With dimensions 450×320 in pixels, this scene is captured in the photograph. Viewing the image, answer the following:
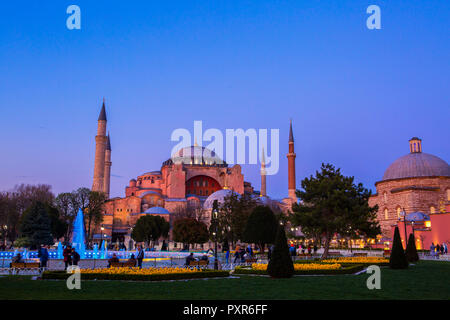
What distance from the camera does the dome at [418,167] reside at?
130 feet

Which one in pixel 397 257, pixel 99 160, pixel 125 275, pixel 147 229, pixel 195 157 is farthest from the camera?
pixel 195 157

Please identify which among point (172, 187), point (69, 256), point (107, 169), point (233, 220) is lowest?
point (69, 256)

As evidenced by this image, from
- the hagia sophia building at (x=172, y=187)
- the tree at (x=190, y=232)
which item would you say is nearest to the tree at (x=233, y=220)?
the tree at (x=190, y=232)

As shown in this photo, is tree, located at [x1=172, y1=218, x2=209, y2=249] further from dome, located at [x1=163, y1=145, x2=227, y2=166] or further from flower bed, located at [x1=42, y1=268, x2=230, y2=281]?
dome, located at [x1=163, y1=145, x2=227, y2=166]

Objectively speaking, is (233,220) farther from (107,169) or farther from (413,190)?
(107,169)

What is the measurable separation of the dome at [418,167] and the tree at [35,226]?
104ft

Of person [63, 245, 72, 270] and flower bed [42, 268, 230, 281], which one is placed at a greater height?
person [63, 245, 72, 270]

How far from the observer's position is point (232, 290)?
29.1 feet

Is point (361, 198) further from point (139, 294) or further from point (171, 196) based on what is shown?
point (171, 196)

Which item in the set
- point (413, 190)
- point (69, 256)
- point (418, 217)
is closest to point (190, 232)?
point (418, 217)

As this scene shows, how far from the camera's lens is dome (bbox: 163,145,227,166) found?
69569 millimetres

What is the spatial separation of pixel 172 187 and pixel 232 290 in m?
52.8

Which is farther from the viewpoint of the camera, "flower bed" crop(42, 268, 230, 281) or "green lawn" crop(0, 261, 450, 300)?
"flower bed" crop(42, 268, 230, 281)

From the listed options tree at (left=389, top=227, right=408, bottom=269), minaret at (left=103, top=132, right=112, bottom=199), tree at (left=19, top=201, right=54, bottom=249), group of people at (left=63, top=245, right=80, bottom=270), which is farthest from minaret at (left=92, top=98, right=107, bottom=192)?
tree at (left=389, top=227, right=408, bottom=269)
